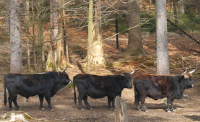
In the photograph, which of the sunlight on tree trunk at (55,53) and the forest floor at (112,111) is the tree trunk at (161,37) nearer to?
the forest floor at (112,111)

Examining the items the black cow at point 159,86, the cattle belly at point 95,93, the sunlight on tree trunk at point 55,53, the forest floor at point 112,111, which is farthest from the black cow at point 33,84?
the sunlight on tree trunk at point 55,53

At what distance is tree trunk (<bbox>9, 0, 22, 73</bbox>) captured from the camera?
13.3m

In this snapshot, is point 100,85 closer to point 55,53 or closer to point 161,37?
point 161,37

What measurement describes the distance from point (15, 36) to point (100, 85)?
164 inches

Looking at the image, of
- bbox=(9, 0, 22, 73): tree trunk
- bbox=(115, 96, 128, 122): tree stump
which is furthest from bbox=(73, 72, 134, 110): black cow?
bbox=(115, 96, 128, 122): tree stump

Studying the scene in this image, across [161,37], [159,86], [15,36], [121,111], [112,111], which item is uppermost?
[15,36]

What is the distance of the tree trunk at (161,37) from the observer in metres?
13.3

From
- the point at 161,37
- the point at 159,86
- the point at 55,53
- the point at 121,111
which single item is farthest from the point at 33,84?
the point at 55,53

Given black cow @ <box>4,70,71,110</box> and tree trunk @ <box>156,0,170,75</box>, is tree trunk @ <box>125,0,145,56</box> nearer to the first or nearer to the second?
tree trunk @ <box>156,0,170,75</box>

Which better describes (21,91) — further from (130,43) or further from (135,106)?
(130,43)

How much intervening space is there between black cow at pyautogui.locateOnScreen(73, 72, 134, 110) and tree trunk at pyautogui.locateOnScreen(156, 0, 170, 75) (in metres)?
2.00

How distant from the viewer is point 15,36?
533 inches

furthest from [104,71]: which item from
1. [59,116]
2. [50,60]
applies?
[59,116]

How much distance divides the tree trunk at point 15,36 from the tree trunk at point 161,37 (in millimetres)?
5520
